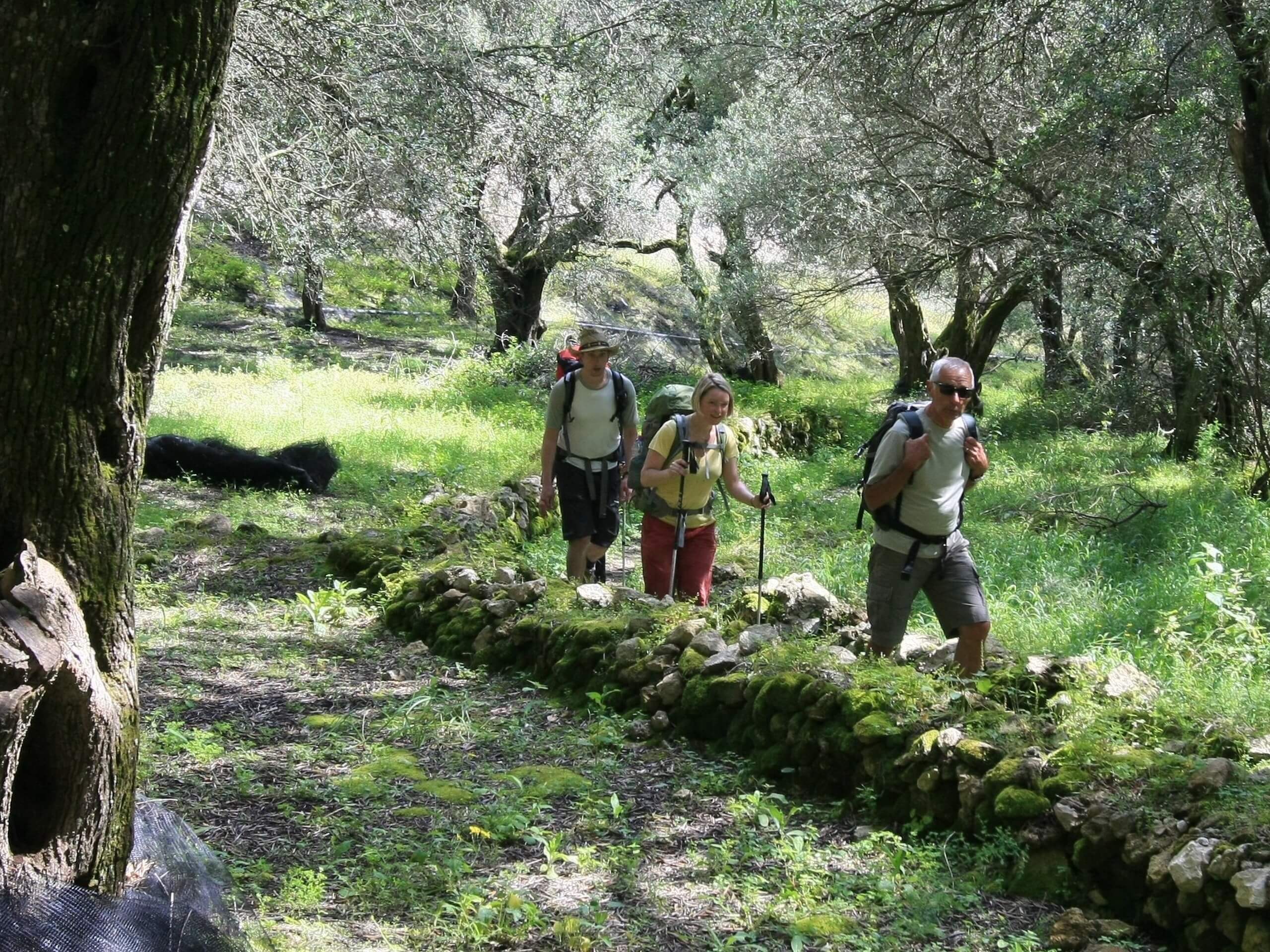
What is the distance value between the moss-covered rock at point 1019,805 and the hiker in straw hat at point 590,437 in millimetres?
3923

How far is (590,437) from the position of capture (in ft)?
26.3

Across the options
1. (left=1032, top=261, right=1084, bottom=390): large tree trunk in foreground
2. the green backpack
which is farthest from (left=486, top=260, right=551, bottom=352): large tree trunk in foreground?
the green backpack

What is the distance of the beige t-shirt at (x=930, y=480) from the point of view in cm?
592

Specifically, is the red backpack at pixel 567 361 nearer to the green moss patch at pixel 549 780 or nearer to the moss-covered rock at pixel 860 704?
the green moss patch at pixel 549 780

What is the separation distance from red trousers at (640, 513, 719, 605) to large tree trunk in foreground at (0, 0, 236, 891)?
456 centimetres

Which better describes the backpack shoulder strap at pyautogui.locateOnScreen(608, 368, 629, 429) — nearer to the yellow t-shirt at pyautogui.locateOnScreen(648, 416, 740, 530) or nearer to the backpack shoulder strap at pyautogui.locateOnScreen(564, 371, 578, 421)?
the backpack shoulder strap at pyautogui.locateOnScreen(564, 371, 578, 421)

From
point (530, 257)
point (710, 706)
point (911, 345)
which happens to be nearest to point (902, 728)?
point (710, 706)

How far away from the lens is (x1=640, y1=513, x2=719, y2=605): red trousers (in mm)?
7438

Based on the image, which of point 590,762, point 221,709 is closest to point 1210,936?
point 590,762

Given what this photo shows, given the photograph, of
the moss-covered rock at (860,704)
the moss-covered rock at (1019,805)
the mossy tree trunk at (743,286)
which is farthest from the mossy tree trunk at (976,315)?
the moss-covered rock at (1019,805)

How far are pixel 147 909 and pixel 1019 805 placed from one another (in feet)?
9.67

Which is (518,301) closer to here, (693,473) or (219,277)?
(219,277)

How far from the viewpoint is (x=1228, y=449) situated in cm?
1371

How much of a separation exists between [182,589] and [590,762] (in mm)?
4172
